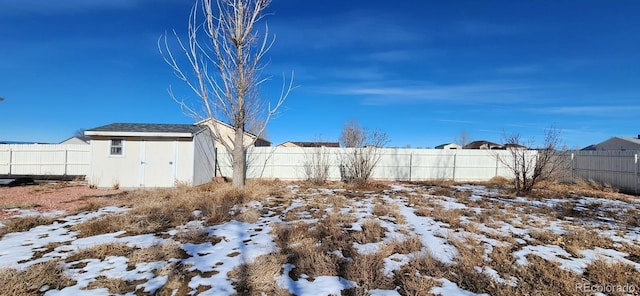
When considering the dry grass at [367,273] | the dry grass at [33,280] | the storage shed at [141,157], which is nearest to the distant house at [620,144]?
the dry grass at [367,273]

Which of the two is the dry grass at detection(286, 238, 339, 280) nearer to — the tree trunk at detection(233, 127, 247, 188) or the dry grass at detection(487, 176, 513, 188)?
the tree trunk at detection(233, 127, 247, 188)

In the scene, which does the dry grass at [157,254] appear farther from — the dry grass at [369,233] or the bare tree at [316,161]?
the bare tree at [316,161]

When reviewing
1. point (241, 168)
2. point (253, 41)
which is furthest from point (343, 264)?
point (253, 41)

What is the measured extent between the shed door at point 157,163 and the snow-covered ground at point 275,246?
15.0 feet

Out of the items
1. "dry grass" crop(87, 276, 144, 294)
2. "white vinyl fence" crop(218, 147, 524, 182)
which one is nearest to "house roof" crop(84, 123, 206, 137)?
"white vinyl fence" crop(218, 147, 524, 182)

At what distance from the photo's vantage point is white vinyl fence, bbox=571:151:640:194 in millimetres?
11883

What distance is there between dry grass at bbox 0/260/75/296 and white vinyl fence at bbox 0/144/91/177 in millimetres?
14775

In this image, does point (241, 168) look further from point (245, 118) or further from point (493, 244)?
point (493, 244)

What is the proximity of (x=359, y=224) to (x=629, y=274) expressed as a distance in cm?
367

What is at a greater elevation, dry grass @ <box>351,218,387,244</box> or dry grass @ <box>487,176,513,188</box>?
dry grass @ <box>487,176,513,188</box>

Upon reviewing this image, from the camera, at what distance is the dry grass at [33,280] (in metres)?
3.00

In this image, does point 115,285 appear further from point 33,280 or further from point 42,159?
point 42,159

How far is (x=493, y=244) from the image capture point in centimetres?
464

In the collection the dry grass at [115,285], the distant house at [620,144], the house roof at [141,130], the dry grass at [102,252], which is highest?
the distant house at [620,144]
